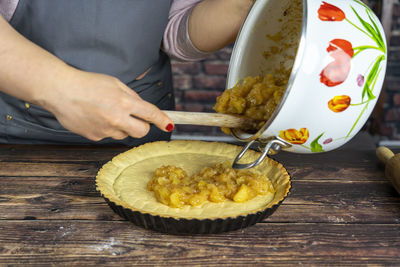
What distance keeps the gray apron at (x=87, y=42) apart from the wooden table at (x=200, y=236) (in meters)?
0.21

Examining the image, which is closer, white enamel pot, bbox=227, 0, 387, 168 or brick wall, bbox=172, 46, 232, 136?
white enamel pot, bbox=227, 0, 387, 168

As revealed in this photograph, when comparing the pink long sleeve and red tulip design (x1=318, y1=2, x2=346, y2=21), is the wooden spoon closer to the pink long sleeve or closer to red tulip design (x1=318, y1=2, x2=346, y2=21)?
red tulip design (x1=318, y1=2, x2=346, y2=21)

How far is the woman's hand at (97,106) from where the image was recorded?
1.01m

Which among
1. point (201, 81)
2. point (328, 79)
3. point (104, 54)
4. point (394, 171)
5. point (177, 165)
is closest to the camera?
point (328, 79)

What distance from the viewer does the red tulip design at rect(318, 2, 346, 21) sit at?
943mm

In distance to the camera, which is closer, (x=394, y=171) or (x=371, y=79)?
(x=371, y=79)

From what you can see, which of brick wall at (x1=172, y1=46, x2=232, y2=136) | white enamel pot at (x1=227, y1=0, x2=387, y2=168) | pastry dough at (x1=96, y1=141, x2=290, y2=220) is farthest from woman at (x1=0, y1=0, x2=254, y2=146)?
brick wall at (x1=172, y1=46, x2=232, y2=136)

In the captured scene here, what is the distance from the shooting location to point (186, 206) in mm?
1136

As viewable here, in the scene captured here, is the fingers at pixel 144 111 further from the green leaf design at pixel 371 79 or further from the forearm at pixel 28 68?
the green leaf design at pixel 371 79

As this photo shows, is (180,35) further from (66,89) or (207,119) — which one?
(66,89)

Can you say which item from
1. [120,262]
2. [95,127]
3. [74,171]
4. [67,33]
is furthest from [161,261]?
[67,33]

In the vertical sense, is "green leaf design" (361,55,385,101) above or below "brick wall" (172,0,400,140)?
above

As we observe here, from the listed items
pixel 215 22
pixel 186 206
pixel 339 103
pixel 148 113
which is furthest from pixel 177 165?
pixel 339 103

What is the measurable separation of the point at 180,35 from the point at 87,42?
0.35 meters
